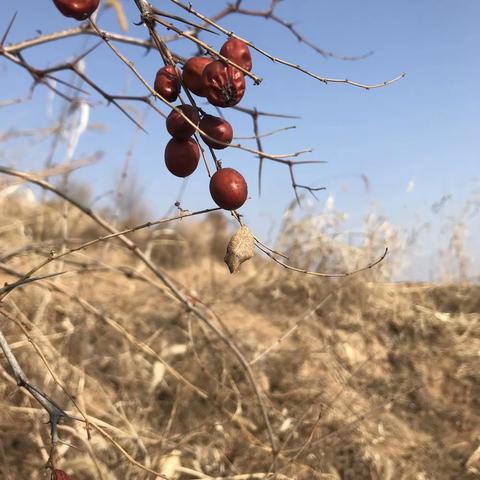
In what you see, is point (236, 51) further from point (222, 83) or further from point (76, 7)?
point (76, 7)

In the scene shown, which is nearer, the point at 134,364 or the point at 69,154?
the point at 134,364

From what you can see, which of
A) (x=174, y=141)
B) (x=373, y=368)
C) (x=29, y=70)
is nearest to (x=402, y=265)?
(x=373, y=368)

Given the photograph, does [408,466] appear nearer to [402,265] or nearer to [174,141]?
[174,141]

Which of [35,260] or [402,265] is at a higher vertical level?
[402,265]

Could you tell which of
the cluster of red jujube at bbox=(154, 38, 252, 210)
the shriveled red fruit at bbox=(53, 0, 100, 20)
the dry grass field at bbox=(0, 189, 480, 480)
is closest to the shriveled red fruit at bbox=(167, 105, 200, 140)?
the cluster of red jujube at bbox=(154, 38, 252, 210)

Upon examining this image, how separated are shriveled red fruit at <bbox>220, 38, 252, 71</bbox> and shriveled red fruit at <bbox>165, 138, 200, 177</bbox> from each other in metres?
0.11

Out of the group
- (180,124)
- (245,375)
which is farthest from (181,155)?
(245,375)

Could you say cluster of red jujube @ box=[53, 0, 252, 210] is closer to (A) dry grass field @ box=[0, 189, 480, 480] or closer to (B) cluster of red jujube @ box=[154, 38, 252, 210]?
(B) cluster of red jujube @ box=[154, 38, 252, 210]

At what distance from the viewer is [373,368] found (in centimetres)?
231

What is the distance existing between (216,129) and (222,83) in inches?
2.0

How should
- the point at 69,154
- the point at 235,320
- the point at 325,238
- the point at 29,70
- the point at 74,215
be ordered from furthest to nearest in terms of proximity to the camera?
the point at 74,215 < the point at 325,238 < the point at 235,320 < the point at 69,154 < the point at 29,70

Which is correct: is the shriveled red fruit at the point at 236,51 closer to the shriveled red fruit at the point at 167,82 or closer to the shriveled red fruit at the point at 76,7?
the shriveled red fruit at the point at 167,82

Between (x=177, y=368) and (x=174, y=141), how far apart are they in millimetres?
1518

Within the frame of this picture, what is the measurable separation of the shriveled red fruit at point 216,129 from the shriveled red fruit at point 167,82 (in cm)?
5
